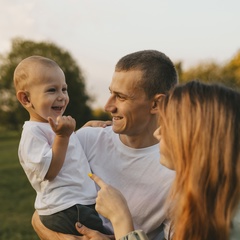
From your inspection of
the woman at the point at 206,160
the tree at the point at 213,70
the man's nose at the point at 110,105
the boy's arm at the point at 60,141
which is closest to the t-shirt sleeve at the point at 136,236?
the woman at the point at 206,160

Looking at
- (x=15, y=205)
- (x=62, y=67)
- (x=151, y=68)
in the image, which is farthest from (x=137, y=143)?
(x=62, y=67)

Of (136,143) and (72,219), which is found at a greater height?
(136,143)

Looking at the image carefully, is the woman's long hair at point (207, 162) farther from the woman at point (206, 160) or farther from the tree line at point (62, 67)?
the tree line at point (62, 67)

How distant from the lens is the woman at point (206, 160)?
7.70ft

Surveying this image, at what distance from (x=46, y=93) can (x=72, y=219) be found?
0.82m

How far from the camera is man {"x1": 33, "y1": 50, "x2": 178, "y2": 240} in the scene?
346 centimetres

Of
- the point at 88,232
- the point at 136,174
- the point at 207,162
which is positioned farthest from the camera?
the point at 136,174

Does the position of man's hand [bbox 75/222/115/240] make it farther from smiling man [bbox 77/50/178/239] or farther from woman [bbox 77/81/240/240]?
woman [bbox 77/81/240/240]

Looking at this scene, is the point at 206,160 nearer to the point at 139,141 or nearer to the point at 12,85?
the point at 139,141

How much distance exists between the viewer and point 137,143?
11.7 ft

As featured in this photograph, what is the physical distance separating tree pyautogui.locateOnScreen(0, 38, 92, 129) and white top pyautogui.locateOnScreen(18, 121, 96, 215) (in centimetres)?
3897

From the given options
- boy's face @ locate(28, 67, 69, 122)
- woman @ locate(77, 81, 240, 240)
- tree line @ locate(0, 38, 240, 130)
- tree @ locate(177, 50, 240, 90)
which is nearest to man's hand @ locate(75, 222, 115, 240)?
boy's face @ locate(28, 67, 69, 122)

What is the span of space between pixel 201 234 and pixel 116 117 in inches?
52.5

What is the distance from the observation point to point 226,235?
93.4 inches
